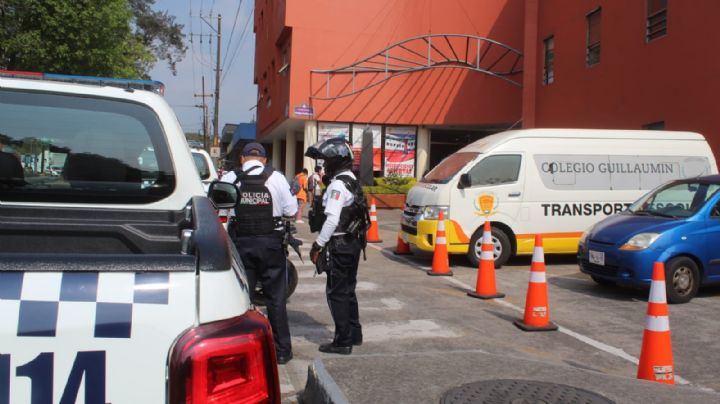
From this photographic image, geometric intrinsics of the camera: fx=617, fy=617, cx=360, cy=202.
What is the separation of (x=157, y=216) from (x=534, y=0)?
67.0 ft

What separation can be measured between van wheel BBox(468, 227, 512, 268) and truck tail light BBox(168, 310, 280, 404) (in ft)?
29.3

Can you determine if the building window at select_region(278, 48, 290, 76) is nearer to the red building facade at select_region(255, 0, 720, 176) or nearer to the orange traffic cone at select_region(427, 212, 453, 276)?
the red building facade at select_region(255, 0, 720, 176)

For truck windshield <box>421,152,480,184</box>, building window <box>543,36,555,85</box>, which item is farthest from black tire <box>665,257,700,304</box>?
building window <box>543,36,555,85</box>

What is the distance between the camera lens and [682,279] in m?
7.73

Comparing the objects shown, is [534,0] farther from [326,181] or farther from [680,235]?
[326,181]

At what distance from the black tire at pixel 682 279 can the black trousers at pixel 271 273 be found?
5026 mm

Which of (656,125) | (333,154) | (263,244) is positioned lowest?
(263,244)

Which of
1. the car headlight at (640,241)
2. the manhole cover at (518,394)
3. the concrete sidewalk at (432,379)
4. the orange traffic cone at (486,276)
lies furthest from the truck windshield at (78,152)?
the car headlight at (640,241)

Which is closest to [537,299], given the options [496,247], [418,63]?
[496,247]

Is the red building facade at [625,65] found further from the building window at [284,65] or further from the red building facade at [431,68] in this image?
the building window at [284,65]

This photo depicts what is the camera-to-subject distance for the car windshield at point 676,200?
8117mm

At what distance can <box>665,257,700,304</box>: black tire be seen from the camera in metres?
7.62

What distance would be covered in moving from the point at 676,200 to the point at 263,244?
20.1 ft

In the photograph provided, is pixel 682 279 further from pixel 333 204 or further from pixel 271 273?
pixel 271 273
